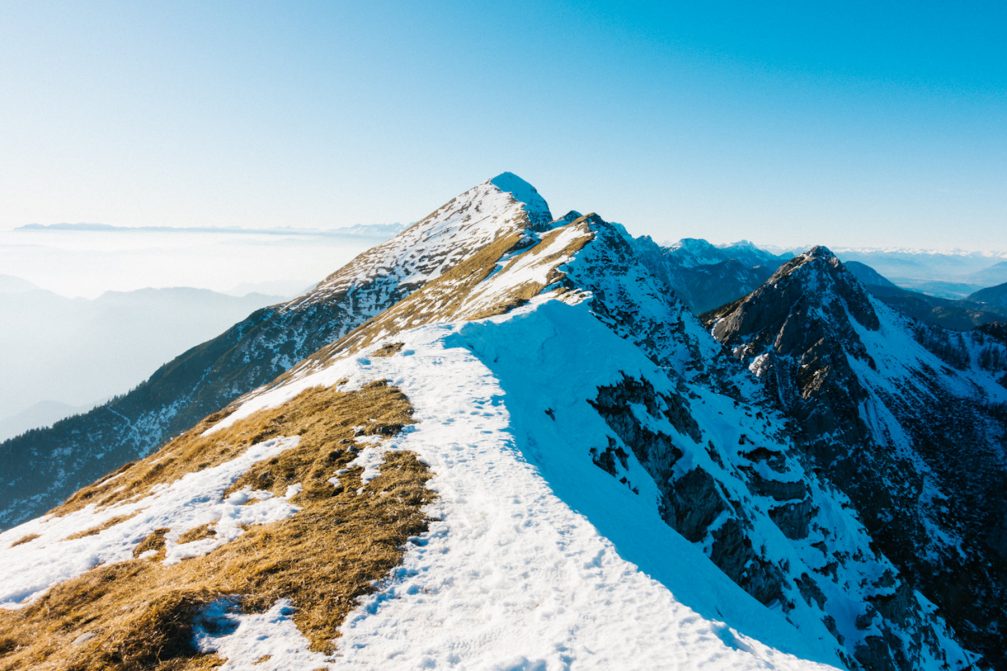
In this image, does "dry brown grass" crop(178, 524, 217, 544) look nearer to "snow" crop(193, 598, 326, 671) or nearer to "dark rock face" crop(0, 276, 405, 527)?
"snow" crop(193, 598, 326, 671)

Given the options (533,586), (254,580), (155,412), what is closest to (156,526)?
(254,580)

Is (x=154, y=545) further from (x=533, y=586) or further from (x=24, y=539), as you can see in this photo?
(x=24, y=539)

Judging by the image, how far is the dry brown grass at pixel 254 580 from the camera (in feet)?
33.9

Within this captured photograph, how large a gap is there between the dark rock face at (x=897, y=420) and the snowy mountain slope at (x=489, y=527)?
27.1 meters

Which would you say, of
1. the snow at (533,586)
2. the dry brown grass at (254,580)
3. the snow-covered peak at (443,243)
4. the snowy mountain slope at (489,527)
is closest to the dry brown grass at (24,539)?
the snowy mountain slope at (489,527)

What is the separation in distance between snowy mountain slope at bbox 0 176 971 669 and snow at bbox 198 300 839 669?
2.6 inches

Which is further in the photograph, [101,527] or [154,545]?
[101,527]

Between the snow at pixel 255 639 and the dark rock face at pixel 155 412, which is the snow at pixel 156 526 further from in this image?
the dark rock face at pixel 155 412

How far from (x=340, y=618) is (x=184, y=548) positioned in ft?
26.6

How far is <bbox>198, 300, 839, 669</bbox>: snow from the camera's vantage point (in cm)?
1027

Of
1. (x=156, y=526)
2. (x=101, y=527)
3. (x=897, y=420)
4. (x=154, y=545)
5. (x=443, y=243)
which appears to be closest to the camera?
(x=154, y=545)

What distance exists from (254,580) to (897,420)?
17593cm

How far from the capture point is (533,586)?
1230 cm

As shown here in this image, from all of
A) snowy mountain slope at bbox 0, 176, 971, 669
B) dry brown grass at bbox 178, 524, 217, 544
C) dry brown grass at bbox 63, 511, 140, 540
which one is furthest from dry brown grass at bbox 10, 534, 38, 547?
dry brown grass at bbox 178, 524, 217, 544
